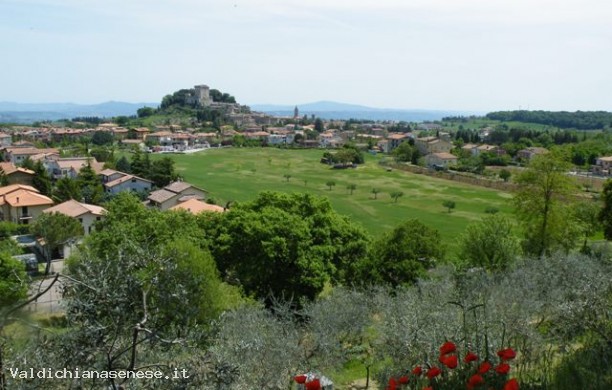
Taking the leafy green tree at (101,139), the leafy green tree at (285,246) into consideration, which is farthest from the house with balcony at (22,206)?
the leafy green tree at (101,139)

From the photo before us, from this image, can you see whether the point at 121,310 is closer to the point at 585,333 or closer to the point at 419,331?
the point at 419,331

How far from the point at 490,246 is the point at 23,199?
31986 mm

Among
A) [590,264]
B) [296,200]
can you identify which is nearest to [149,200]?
[296,200]

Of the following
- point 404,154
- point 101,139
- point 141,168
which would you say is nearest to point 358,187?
point 141,168

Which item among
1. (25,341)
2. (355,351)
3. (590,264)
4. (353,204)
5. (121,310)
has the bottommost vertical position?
(353,204)

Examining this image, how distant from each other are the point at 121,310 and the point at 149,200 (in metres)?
41.1

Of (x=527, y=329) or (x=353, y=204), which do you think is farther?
(x=353, y=204)

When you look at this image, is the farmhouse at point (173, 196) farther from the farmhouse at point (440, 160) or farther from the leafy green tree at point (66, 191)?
the farmhouse at point (440, 160)

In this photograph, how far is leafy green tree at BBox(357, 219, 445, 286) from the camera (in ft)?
58.8

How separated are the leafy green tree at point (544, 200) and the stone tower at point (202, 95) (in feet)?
553

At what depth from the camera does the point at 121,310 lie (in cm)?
382

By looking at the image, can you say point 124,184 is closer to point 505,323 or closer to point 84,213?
point 84,213

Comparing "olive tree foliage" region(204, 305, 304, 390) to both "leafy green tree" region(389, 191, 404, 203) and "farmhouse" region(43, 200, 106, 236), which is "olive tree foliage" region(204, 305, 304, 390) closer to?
"farmhouse" region(43, 200, 106, 236)

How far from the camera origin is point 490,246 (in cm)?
1933
